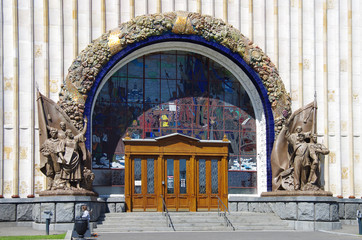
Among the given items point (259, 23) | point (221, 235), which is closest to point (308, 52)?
point (259, 23)

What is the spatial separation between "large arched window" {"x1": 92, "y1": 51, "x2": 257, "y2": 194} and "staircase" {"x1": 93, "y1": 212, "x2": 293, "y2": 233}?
2069mm

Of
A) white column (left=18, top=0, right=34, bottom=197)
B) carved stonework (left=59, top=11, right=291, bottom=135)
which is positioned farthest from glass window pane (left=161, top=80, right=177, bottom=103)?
white column (left=18, top=0, right=34, bottom=197)

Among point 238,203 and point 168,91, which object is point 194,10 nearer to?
point 168,91

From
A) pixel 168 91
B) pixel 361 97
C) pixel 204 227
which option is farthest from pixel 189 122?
pixel 361 97

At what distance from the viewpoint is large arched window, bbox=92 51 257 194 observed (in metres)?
23.5

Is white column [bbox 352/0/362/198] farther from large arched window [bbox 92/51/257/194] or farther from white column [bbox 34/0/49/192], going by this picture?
white column [bbox 34/0/49/192]

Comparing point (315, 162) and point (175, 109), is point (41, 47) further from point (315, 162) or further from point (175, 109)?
point (315, 162)

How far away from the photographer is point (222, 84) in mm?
24812

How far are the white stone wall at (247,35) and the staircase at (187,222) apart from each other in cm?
324

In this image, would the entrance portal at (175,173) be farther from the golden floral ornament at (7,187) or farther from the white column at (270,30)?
the golden floral ornament at (7,187)

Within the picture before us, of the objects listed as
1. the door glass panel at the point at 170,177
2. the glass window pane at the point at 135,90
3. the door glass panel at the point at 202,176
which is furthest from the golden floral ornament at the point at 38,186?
the door glass panel at the point at 202,176

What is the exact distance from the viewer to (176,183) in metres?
23.7

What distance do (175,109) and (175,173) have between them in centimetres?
249

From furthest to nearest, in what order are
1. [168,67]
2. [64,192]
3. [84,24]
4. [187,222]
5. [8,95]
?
1. [168,67]
2. [84,24]
3. [8,95]
4. [187,222]
5. [64,192]
